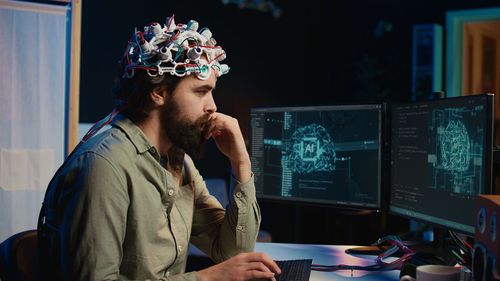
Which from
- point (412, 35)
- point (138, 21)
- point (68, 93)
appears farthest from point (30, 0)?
point (412, 35)

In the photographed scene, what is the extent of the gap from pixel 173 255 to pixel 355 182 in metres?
0.91

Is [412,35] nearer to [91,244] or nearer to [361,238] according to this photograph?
[361,238]

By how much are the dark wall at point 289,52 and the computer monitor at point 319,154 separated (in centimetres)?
170

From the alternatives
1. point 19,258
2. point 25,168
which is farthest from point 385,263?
point 25,168

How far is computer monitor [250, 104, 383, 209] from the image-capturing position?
2348 millimetres

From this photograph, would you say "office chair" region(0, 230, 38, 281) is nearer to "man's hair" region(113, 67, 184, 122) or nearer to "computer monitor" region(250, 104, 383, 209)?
"man's hair" region(113, 67, 184, 122)

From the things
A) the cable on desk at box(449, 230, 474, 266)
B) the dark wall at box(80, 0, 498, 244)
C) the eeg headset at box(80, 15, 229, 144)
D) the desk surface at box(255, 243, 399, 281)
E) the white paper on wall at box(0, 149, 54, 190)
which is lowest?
the desk surface at box(255, 243, 399, 281)

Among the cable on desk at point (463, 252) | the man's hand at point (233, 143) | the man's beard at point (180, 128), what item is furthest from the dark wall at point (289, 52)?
the man's beard at point (180, 128)

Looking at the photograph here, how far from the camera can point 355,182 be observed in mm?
2379

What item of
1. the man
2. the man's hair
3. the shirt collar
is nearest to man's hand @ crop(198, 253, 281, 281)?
the man

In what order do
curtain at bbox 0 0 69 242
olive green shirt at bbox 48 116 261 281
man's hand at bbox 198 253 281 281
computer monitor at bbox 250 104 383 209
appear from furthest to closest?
curtain at bbox 0 0 69 242 → computer monitor at bbox 250 104 383 209 → man's hand at bbox 198 253 281 281 → olive green shirt at bbox 48 116 261 281

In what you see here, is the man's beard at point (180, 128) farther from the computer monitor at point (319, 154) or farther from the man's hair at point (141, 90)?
the computer monitor at point (319, 154)

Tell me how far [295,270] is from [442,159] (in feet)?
1.95

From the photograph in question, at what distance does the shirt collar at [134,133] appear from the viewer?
5.39ft
